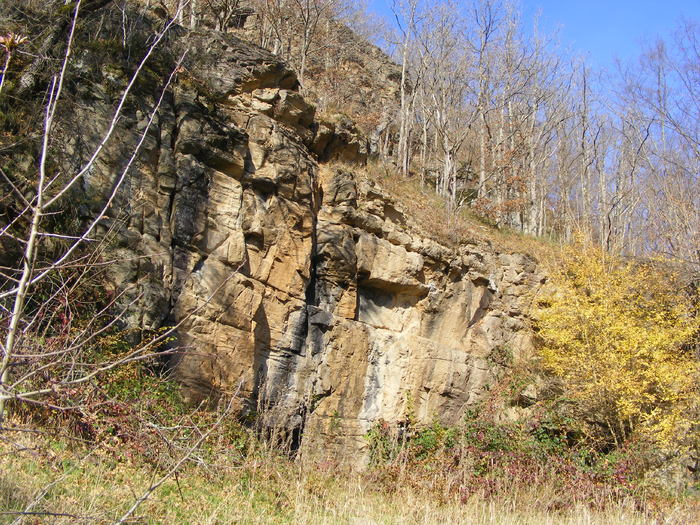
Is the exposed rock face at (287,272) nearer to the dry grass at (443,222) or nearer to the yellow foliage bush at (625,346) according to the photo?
the dry grass at (443,222)

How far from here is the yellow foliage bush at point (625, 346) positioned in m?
11.6

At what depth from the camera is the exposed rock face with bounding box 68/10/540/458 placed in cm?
835

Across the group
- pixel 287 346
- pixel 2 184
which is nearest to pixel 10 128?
pixel 2 184

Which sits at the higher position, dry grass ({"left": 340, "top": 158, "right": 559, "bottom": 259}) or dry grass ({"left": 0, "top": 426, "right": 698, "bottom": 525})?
dry grass ({"left": 340, "top": 158, "right": 559, "bottom": 259})

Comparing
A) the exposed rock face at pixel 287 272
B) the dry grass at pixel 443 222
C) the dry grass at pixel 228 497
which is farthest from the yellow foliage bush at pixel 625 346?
the dry grass at pixel 228 497

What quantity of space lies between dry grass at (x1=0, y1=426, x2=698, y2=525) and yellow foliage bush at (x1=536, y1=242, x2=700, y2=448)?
15.0 ft

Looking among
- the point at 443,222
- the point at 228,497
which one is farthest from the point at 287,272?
the point at 443,222

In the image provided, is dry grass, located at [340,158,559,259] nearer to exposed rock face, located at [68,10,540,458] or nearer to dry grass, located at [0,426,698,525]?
exposed rock face, located at [68,10,540,458]

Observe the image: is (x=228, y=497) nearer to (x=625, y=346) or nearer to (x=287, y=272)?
(x=287, y=272)

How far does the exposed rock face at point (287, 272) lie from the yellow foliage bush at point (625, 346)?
128 cm

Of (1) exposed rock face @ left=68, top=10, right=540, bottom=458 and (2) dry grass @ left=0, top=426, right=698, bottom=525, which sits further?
(1) exposed rock face @ left=68, top=10, right=540, bottom=458

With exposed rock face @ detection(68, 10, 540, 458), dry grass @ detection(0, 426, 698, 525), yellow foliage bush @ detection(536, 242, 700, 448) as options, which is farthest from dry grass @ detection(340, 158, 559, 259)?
dry grass @ detection(0, 426, 698, 525)

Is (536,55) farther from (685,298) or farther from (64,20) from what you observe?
(64,20)

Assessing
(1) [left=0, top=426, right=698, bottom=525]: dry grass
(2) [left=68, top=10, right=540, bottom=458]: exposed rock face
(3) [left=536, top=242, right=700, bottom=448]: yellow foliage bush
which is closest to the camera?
(1) [left=0, top=426, right=698, bottom=525]: dry grass
